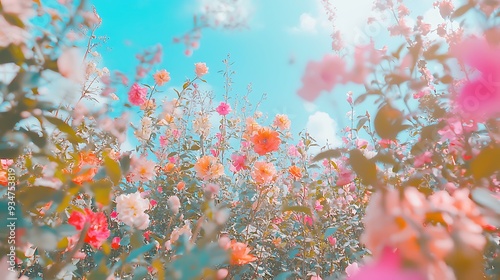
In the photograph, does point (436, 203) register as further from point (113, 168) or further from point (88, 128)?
point (88, 128)

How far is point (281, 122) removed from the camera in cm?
292

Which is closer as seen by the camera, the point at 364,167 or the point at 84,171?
the point at 364,167

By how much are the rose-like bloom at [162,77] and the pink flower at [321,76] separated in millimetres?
2159

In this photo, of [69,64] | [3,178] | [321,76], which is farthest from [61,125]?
[3,178]

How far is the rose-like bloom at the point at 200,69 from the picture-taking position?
2.78 meters

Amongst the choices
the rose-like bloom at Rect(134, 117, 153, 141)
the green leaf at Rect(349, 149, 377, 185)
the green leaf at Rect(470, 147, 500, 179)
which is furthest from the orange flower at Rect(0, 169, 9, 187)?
the rose-like bloom at Rect(134, 117, 153, 141)

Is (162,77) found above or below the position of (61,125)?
above

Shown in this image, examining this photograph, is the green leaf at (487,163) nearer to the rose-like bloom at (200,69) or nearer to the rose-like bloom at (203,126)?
the rose-like bloom at (200,69)

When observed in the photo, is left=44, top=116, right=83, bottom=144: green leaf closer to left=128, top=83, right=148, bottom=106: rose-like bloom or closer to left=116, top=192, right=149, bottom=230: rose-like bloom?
left=116, top=192, right=149, bottom=230: rose-like bloom

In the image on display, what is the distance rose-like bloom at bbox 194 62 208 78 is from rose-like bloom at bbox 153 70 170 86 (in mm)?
212

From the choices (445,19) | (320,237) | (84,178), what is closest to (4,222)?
(84,178)

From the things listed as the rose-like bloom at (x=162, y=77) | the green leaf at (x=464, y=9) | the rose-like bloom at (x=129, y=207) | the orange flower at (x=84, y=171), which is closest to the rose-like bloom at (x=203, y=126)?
the rose-like bloom at (x=162, y=77)

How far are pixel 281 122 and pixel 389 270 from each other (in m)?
2.63

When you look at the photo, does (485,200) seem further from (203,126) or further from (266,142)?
(203,126)
